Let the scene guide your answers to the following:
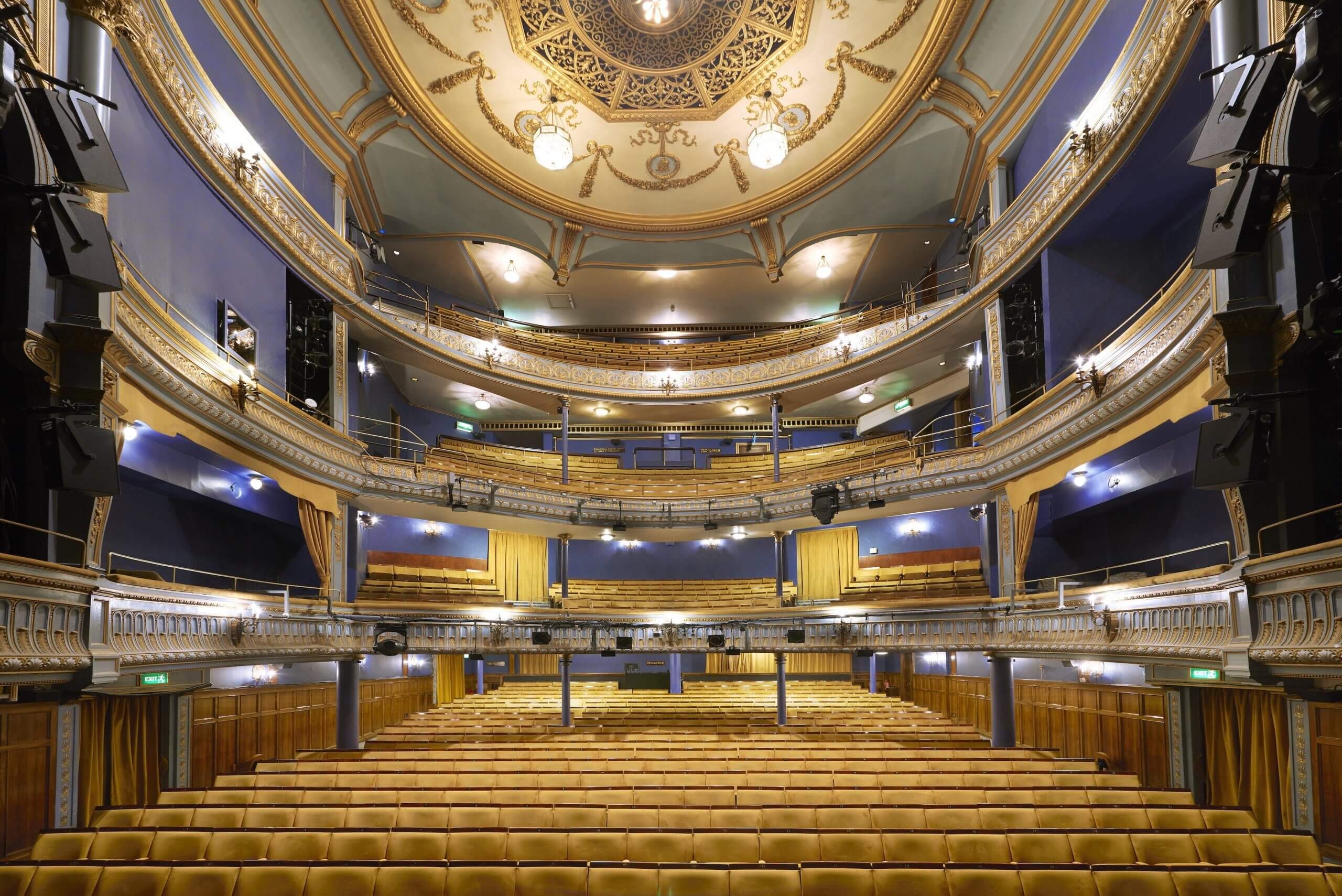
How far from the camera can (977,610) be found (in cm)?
1162

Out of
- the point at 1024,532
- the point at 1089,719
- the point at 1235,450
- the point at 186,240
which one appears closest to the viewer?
the point at 1235,450

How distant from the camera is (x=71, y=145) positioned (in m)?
5.71

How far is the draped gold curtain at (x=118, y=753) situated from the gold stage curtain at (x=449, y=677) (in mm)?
7703

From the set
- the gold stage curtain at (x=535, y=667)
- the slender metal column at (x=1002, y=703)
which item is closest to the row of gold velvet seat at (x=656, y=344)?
the gold stage curtain at (x=535, y=667)

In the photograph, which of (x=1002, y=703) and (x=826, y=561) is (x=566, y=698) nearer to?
(x=1002, y=703)

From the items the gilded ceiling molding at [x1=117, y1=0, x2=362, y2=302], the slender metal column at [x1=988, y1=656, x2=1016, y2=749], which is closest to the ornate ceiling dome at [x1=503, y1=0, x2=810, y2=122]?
the gilded ceiling molding at [x1=117, y1=0, x2=362, y2=302]

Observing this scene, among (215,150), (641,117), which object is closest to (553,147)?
(641,117)

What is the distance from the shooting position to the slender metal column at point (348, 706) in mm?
12055

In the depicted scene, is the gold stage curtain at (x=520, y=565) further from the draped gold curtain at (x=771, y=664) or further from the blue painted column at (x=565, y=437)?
the draped gold curtain at (x=771, y=664)

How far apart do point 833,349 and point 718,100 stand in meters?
5.68

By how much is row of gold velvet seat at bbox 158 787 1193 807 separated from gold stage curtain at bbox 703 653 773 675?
39.2ft

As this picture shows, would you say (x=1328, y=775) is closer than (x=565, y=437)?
Yes

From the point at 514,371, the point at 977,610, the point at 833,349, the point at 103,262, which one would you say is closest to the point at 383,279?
the point at 514,371

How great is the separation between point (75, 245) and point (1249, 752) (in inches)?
436
